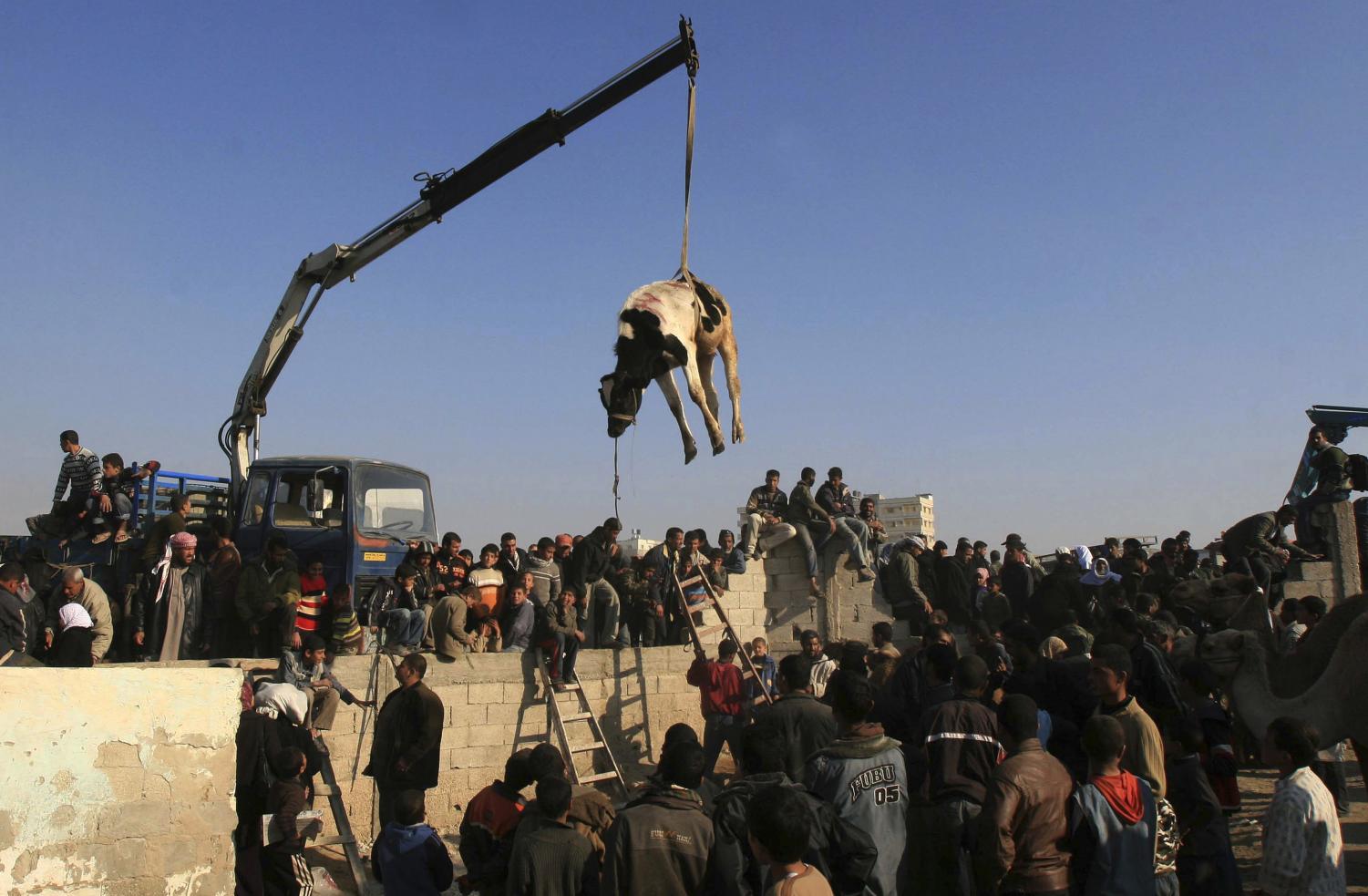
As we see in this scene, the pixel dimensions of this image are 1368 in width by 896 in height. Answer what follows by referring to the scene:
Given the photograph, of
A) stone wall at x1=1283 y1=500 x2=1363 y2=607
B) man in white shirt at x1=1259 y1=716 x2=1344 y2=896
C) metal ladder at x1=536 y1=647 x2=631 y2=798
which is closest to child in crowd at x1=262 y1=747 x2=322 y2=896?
metal ladder at x1=536 y1=647 x2=631 y2=798

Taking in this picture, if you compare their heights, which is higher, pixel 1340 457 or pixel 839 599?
pixel 1340 457

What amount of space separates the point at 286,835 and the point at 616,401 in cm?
337

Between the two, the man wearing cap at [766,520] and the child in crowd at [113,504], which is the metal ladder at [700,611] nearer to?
the man wearing cap at [766,520]

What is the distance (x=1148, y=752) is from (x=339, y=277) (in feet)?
39.6

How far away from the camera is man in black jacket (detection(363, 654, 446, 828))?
23.5 feet

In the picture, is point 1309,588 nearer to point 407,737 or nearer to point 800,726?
point 800,726

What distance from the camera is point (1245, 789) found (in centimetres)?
1025

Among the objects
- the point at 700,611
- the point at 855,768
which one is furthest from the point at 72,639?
the point at 855,768

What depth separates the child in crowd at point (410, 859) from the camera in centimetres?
511

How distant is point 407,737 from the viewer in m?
7.28

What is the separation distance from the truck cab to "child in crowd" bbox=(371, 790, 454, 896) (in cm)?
704

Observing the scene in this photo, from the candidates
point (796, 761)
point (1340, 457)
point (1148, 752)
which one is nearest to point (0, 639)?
point (796, 761)

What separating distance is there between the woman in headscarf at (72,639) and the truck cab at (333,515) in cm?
279

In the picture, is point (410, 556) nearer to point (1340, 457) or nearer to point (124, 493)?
point (124, 493)
